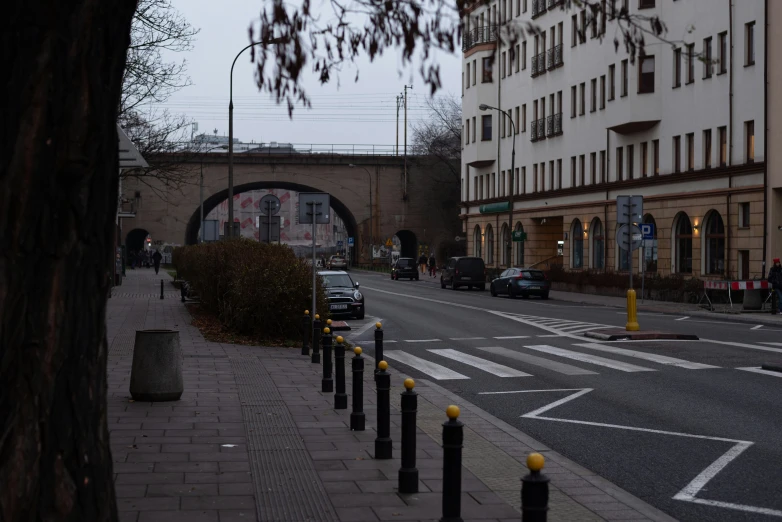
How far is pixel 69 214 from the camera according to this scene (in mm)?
4434

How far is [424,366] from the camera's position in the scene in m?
16.2

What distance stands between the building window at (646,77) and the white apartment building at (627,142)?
0.06 m

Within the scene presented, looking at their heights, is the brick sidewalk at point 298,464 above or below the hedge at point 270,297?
below

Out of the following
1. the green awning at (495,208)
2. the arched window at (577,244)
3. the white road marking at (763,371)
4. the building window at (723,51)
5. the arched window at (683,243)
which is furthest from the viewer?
the green awning at (495,208)

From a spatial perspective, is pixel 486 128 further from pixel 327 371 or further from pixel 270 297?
pixel 327 371

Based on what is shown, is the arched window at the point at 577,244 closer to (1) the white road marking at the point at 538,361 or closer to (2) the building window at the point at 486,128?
(2) the building window at the point at 486,128

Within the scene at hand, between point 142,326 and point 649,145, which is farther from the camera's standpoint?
point 649,145

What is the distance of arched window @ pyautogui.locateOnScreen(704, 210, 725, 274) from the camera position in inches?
1469

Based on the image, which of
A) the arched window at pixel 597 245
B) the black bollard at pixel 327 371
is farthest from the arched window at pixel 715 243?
the black bollard at pixel 327 371

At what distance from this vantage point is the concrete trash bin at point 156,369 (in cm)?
1105

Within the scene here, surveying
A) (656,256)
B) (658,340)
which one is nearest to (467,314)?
(658,340)

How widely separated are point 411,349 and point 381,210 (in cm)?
6176

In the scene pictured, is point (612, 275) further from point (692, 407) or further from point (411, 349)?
point (692, 407)

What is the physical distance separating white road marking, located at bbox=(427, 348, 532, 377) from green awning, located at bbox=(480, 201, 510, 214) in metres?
42.6
